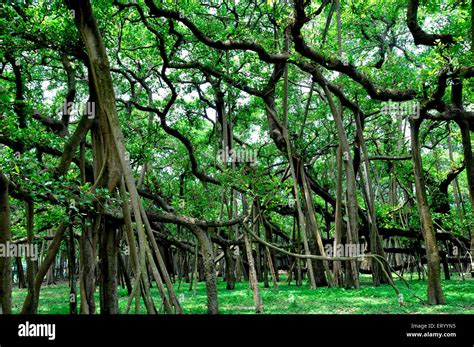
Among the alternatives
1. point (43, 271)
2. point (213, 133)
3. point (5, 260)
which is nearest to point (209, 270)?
point (43, 271)

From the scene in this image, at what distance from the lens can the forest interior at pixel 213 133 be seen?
5121 millimetres

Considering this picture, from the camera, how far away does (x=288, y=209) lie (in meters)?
14.3

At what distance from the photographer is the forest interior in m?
5.12

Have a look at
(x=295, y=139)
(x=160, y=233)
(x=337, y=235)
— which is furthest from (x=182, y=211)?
(x=295, y=139)

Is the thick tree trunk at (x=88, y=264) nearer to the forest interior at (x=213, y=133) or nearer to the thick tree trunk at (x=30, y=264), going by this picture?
the forest interior at (x=213, y=133)

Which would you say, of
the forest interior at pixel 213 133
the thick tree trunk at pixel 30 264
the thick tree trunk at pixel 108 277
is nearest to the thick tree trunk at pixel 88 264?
the forest interior at pixel 213 133

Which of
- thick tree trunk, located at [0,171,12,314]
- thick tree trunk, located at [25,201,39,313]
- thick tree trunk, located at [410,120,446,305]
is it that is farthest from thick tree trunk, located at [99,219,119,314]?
thick tree trunk, located at [410,120,446,305]

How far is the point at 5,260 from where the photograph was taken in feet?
15.5

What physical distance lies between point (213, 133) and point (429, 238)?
9.01 m

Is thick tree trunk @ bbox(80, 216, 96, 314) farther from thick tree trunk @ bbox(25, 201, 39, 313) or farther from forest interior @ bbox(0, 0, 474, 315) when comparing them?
thick tree trunk @ bbox(25, 201, 39, 313)

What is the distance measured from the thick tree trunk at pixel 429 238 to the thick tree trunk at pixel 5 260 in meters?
6.22

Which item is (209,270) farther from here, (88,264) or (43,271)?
(43,271)
